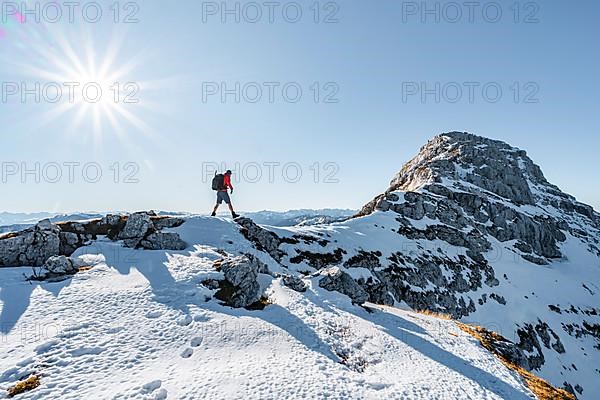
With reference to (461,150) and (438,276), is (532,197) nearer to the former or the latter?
(461,150)

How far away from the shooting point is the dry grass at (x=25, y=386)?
8.26 m

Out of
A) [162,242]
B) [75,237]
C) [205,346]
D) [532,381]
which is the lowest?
[532,381]

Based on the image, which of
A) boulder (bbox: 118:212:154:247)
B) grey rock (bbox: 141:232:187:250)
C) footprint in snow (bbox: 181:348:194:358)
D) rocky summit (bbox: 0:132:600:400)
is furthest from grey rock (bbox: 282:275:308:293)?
boulder (bbox: 118:212:154:247)

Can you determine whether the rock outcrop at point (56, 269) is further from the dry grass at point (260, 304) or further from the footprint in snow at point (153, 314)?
the dry grass at point (260, 304)

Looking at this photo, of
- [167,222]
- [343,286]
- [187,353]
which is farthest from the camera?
[167,222]

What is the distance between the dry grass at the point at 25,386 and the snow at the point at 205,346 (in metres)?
0.27

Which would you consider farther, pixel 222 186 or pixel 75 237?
pixel 222 186

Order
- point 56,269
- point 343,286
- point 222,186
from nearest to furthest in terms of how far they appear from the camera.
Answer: point 56,269, point 343,286, point 222,186

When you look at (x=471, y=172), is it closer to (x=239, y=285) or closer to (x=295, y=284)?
(x=295, y=284)

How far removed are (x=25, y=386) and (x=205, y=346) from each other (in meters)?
4.93

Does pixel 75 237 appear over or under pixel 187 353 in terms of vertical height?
over

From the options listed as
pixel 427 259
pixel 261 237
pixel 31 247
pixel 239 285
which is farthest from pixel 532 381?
pixel 427 259

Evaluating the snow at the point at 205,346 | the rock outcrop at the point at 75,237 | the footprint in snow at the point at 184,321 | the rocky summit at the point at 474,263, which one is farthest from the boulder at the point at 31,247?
the rocky summit at the point at 474,263

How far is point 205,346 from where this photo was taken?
11328 mm
